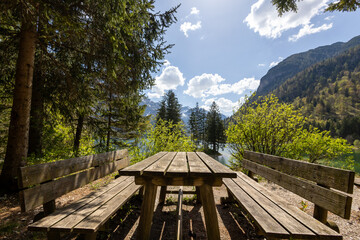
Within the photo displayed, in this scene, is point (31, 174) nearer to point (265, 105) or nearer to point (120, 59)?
point (120, 59)

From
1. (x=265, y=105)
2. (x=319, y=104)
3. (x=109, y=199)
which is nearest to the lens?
(x=109, y=199)

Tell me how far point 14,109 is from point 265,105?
7.18m

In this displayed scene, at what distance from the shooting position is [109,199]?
2.11 meters

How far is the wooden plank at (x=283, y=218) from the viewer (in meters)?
1.32

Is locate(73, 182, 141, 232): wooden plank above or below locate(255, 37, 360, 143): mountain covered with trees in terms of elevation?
below

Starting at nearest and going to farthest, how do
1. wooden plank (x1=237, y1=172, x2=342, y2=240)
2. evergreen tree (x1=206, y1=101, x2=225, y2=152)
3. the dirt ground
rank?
1. wooden plank (x1=237, y1=172, x2=342, y2=240)
2. the dirt ground
3. evergreen tree (x1=206, y1=101, x2=225, y2=152)

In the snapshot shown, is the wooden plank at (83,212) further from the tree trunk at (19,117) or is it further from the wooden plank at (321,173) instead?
the tree trunk at (19,117)

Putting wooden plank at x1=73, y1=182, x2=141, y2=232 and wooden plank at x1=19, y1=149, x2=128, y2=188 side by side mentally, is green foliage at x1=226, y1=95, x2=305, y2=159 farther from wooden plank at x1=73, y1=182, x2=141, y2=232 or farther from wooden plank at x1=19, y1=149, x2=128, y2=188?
wooden plank at x1=19, y1=149, x2=128, y2=188

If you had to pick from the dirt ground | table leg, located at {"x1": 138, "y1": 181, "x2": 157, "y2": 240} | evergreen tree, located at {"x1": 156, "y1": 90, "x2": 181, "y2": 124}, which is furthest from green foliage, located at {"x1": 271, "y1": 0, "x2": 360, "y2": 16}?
evergreen tree, located at {"x1": 156, "y1": 90, "x2": 181, "y2": 124}

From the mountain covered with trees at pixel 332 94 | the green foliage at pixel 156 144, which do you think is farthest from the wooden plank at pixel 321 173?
the mountain covered with trees at pixel 332 94

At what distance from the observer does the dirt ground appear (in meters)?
2.31

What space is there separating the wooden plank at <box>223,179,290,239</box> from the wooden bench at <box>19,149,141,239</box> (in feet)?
4.79

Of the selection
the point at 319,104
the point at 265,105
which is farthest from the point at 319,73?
the point at 265,105

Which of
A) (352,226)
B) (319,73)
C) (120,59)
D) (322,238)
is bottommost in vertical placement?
(352,226)
